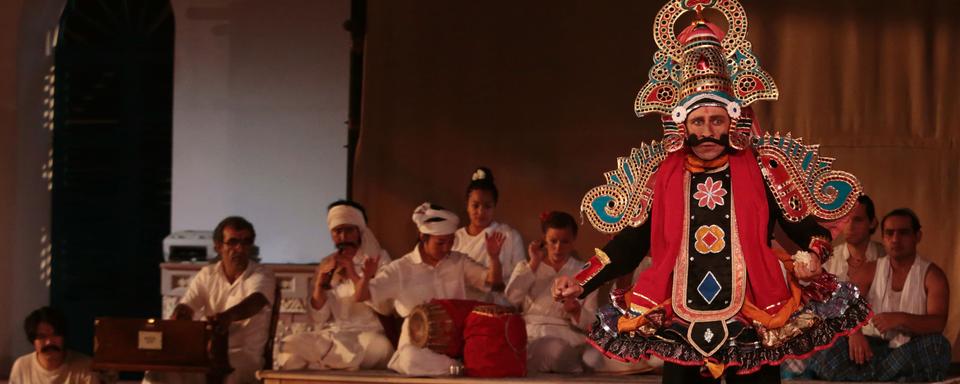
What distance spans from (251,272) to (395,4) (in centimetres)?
195

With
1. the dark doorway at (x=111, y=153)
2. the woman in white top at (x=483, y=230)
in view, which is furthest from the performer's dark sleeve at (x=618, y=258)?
the dark doorway at (x=111, y=153)

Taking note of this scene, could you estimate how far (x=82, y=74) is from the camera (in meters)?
10.0

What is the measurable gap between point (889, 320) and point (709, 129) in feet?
8.40

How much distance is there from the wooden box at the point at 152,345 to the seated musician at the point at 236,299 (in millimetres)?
189

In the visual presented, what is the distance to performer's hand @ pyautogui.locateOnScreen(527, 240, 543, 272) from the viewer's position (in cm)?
695

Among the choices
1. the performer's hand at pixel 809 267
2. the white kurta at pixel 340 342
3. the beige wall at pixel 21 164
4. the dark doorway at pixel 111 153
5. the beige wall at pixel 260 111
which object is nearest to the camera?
the performer's hand at pixel 809 267

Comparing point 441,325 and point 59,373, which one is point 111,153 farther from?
point 441,325

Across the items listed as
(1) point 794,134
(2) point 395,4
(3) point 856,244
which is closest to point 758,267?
(3) point 856,244

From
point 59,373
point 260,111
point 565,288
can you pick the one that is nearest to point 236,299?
point 59,373

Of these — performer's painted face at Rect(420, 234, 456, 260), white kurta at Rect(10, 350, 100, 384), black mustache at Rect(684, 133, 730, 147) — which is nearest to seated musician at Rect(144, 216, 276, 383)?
white kurta at Rect(10, 350, 100, 384)

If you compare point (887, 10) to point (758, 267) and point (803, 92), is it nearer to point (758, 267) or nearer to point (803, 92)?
point (803, 92)

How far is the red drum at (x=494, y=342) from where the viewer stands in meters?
6.45

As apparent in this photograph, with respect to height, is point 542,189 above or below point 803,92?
below

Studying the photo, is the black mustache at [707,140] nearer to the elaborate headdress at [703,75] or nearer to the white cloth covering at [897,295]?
the elaborate headdress at [703,75]
